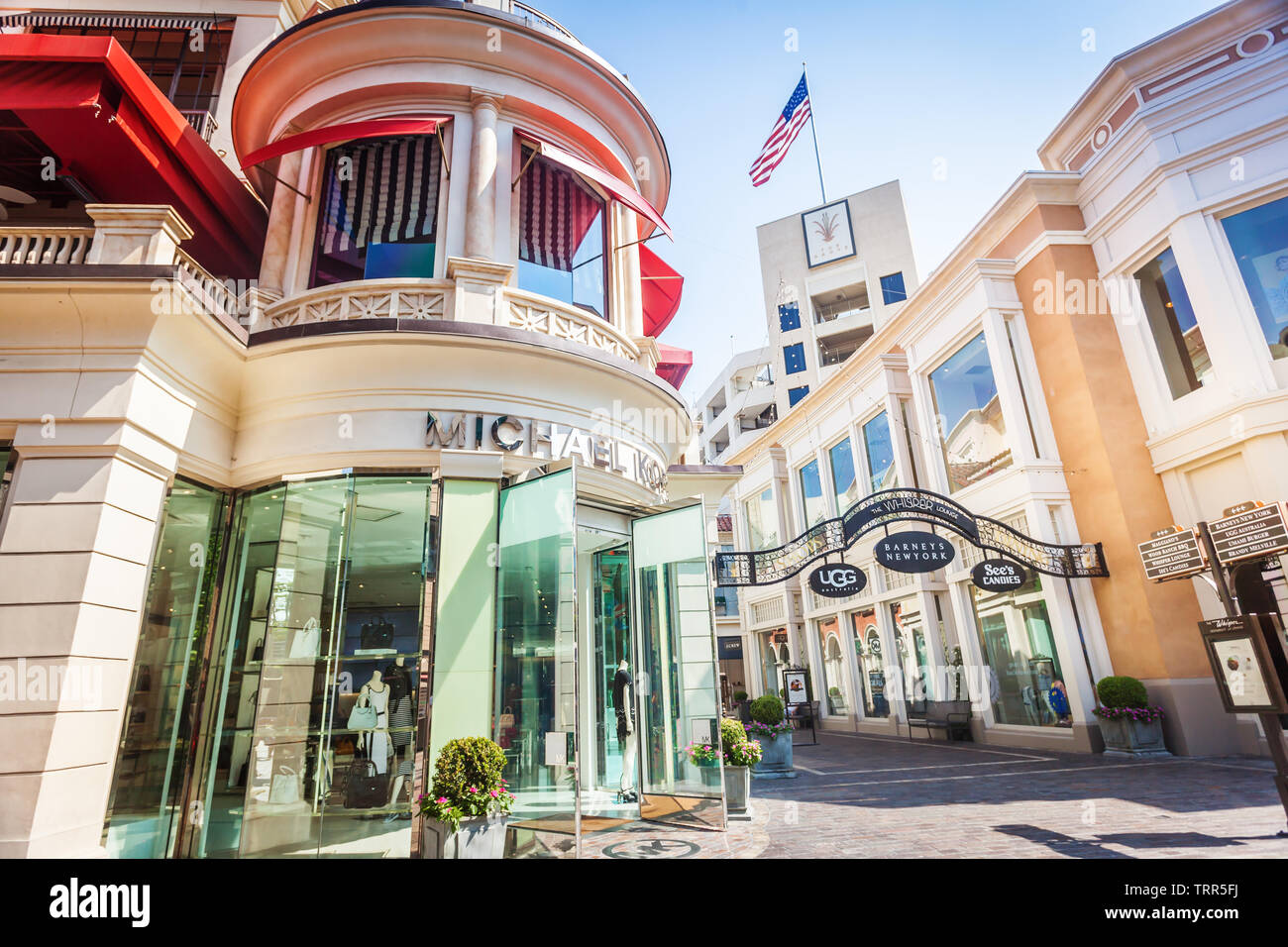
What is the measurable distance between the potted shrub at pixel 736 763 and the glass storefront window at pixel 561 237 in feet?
22.4

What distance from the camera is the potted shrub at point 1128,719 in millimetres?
12516

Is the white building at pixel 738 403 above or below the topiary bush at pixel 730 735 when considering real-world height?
above

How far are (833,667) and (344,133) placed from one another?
74.1 ft

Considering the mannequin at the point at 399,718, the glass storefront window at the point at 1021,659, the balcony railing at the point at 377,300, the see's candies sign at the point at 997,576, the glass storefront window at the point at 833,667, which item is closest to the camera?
the mannequin at the point at 399,718

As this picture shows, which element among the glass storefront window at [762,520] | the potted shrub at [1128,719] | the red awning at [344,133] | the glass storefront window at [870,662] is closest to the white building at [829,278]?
the glass storefront window at [762,520]

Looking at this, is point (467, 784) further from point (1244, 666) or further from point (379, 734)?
point (1244, 666)

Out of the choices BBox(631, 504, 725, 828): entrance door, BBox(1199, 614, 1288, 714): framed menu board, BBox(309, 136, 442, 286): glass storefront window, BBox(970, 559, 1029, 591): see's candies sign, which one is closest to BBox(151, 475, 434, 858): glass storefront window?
BBox(309, 136, 442, 286): glass storefront window

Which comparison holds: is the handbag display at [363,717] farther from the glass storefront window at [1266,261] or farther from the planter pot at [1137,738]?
the glass storefront window at [1266,261]

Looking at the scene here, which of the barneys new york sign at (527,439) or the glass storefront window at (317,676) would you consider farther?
the barneys new york sign at (527,439)

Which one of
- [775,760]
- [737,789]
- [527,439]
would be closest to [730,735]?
[737,789]

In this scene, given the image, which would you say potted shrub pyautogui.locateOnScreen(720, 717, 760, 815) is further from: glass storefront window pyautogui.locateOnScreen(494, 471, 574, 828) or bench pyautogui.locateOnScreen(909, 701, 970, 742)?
bench pyautogui.locateOnScreen(909, 701, 970, 742)

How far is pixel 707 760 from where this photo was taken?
9.20 meters

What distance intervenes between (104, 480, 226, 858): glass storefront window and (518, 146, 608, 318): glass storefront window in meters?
5.46
